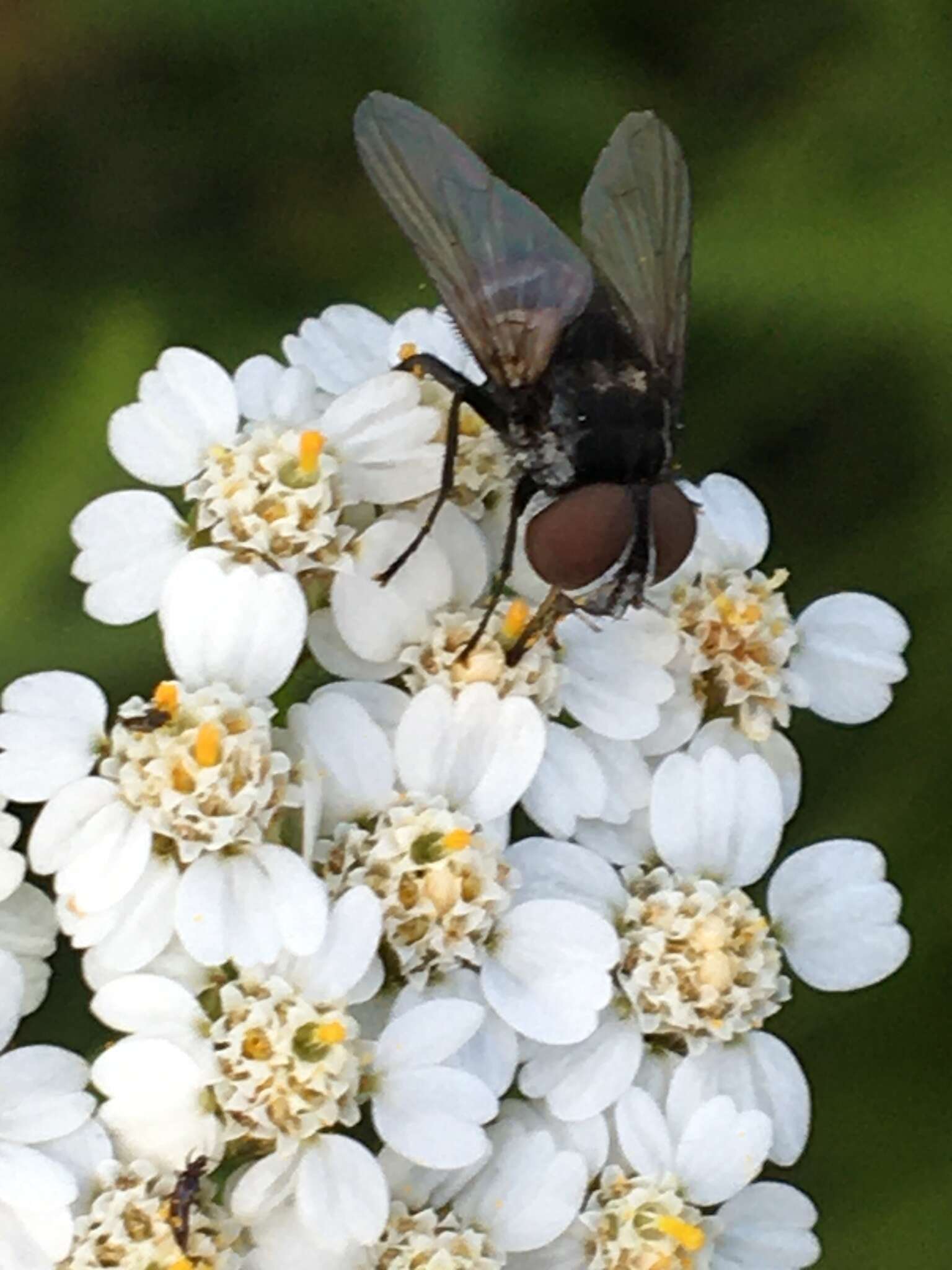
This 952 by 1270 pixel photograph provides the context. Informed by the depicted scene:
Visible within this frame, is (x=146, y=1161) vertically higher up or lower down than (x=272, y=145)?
lower down

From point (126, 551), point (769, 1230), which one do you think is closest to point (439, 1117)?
point (769, 1230)

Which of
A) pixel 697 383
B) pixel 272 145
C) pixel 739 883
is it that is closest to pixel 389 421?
pixel 739 883

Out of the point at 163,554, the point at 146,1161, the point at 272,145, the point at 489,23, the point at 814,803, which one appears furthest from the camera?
the point at 272,145

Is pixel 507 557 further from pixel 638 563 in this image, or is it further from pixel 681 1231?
pixel 681 1231

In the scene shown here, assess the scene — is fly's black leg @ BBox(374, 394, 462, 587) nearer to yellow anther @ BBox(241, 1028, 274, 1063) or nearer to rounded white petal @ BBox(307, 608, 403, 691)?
rounded white petal @ BBox(307, 608, 403, 691)

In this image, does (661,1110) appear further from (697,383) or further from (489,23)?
(489,23)

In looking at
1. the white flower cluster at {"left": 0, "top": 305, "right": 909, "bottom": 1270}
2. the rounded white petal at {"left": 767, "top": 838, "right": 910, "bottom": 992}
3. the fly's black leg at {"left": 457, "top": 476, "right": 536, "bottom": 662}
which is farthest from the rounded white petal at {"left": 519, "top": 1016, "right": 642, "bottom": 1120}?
the fly's black leg at {"left": 457, "top": 476, "right": 536, "bottom": 662}

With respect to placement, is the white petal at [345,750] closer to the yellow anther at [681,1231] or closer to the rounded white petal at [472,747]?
the rounded white petal at [472,747]
